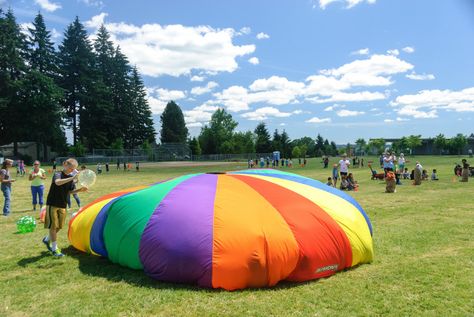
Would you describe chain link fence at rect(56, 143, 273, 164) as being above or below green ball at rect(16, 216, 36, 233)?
above

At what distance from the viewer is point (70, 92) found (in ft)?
199

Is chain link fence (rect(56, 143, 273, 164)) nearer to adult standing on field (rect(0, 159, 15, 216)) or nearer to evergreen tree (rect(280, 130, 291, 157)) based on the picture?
evergreen tree (rect(280, 130, 291, 157))

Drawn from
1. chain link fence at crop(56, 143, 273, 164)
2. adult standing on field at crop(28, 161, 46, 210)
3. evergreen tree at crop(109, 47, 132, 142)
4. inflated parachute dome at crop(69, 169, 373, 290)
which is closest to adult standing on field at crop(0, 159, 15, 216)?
adult standing on field at crop(28, 161, 46, 210)

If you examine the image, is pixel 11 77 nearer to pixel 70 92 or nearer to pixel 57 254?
pixel 70 92

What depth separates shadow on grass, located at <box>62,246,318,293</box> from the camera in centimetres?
516

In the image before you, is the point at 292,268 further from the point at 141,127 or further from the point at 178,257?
the point at 141,127

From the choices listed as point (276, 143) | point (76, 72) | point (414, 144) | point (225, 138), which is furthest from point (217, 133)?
point (414, 144)

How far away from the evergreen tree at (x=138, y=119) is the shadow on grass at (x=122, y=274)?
65305 millimetres

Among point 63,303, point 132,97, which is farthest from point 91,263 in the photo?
point 132,97

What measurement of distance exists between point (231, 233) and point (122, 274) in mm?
1864

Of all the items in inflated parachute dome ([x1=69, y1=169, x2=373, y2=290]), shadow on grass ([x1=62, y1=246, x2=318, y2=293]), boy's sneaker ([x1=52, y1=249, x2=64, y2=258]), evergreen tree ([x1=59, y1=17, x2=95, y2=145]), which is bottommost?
shadow on grass ([x1=62, y1=246, x2=318, y2=293])

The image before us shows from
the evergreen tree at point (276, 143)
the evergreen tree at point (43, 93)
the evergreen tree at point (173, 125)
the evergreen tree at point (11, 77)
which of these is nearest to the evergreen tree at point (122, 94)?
the evergreen tree at point (43, 93)

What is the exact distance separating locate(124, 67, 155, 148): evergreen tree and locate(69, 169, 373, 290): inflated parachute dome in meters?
65.9

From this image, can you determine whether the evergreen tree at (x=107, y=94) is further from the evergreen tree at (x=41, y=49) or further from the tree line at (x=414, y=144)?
the tree line at (x=414, y=144)
